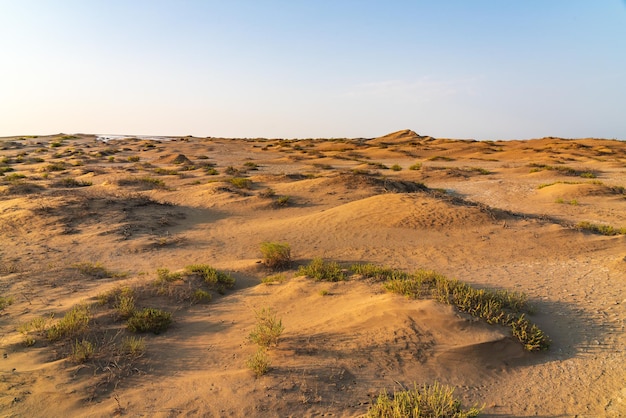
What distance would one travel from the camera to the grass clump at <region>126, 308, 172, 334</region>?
5723 mm

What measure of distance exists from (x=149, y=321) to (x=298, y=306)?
235 cm

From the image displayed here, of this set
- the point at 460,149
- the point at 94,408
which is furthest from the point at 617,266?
the point at 460,149

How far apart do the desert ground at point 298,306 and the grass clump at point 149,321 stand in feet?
0.44

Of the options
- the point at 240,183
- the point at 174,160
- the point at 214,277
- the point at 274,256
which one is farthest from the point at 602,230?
the point at 174,160

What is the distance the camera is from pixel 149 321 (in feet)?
19.1

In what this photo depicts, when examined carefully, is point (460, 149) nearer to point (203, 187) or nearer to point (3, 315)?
point (203, 187)

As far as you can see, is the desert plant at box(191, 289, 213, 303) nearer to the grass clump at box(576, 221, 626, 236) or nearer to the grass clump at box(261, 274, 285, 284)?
the grass clump at box(261, 274, 285, 284)

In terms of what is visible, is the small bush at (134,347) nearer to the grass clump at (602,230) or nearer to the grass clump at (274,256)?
the grass clump at (274,256)

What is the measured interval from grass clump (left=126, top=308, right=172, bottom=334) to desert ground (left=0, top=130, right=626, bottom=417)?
133 millimetres

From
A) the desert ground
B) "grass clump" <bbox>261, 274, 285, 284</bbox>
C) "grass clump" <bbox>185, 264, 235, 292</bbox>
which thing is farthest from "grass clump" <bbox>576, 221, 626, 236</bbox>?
Result: "grass clump" <bbox>185, 264, 235, 292</bbox>

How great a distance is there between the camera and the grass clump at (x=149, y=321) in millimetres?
5723

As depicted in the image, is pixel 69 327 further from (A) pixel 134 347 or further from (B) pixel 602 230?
(B) pixel 602 230

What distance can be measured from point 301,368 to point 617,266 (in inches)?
302

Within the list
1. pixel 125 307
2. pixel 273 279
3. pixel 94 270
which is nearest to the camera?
pixel 125 307
